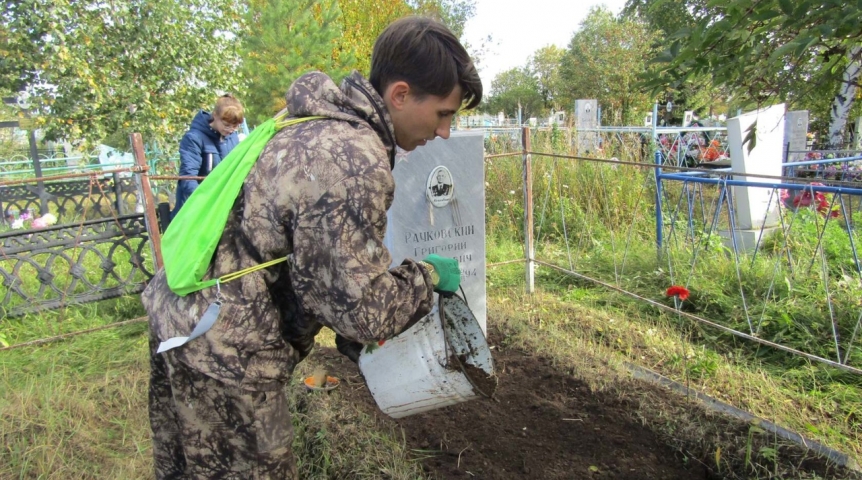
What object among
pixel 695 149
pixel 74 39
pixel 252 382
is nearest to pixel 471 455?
pixel 252 382

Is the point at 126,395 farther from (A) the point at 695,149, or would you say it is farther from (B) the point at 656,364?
(A) the point at 695,149

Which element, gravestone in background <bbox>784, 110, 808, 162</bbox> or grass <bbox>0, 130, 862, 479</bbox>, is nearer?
grass <bbox>0, 130, 862, 479</bbox>

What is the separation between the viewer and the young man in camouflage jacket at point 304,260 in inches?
45.2

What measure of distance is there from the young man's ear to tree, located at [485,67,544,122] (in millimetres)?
42378

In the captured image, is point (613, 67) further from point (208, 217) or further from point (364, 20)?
point (208, 217)

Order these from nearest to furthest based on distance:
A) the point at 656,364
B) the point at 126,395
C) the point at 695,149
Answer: the point at 126,395 < the point at 656,364 < the point at 695,149

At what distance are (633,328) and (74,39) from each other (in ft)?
23.5

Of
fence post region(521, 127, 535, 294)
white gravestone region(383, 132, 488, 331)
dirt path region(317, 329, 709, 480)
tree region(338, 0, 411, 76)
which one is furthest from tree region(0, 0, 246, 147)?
tree region(338, 0, 411, 76)

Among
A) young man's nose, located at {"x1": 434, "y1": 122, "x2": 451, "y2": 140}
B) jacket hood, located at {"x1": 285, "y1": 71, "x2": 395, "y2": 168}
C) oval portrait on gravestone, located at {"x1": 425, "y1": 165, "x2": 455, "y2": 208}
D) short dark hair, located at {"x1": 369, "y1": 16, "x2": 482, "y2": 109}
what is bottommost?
oval portrait on gravestone, located at {"x1": 425, "y1": 165, "x2": 455, "y2": 208}

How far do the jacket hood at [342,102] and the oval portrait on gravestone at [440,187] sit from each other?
199 cm

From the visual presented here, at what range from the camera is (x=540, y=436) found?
2547mm

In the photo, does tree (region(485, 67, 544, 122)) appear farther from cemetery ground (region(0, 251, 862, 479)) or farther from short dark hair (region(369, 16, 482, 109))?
short dark hair (region(369, 16, 482, 109))

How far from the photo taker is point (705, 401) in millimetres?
2705

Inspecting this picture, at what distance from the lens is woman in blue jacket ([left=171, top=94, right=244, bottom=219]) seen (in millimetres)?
4520
